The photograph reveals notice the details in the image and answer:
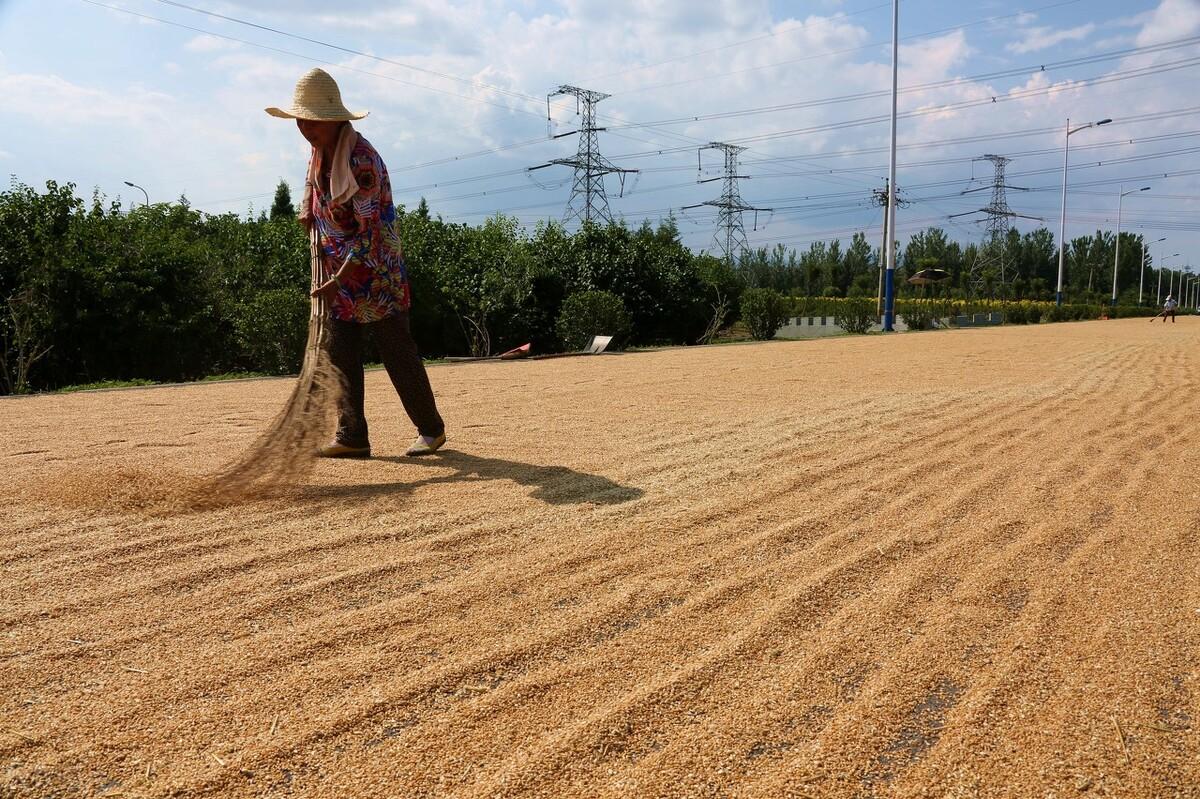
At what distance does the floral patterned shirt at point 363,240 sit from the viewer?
15.2ft

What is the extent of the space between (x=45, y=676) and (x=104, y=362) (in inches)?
535

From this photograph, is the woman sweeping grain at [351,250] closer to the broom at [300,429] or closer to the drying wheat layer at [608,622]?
the broom at [300,429]

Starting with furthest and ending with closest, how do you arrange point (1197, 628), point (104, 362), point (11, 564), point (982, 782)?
point (104, 362) → point (11, 564) → point (1197, 628) → point (982, 782)

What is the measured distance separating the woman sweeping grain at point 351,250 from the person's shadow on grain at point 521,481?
42 cm

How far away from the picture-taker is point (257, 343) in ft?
47.4

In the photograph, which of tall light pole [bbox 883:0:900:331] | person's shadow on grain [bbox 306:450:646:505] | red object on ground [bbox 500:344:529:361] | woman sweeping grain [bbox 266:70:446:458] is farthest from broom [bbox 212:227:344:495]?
tall light pole [bbox 883:0:900:331]

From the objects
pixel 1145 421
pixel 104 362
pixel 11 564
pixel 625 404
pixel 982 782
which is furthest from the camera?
pixel 104 362

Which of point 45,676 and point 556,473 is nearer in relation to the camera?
point 45,676

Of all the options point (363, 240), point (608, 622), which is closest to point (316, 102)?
point (363, 240)

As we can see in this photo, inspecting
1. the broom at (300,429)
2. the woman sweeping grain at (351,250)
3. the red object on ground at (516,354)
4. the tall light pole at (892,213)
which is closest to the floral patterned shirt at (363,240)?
the woman sweeping grain at (351,250)

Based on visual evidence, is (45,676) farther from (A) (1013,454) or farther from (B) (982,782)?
(A) (1013,454)

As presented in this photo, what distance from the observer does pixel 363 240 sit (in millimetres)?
4660

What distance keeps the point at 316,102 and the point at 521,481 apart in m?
2.20

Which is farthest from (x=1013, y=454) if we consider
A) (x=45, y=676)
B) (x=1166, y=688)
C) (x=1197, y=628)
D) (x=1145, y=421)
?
(x=45, y=676)
